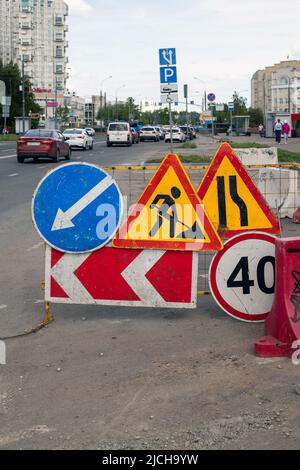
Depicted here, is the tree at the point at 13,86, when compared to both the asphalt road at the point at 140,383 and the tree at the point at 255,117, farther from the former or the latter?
the asphalt road at the point at 140,383

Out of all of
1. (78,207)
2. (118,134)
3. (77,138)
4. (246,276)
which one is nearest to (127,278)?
(78,207)

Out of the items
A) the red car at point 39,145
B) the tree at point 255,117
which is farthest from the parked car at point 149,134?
the tree at point 255,117

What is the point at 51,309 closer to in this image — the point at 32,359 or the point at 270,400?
the point at 32,359

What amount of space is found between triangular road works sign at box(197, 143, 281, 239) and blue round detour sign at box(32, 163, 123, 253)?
3.53 feet

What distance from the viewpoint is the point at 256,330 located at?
20.3 feet

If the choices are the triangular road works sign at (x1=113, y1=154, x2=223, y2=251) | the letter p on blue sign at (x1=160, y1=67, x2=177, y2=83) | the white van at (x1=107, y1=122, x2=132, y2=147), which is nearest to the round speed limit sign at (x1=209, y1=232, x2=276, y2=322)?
the triangular road works sign at (x1=113, y1=154, x2=223, y2=251)

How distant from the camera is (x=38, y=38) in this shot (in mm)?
182875

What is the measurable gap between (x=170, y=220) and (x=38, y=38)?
605 feet

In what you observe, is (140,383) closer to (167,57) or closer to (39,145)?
(167,57)

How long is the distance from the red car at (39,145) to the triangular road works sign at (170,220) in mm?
27636

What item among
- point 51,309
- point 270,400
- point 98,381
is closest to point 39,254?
point 51,309

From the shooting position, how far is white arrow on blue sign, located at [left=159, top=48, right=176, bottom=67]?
63.5ft

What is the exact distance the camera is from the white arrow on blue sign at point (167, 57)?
19.4 meters

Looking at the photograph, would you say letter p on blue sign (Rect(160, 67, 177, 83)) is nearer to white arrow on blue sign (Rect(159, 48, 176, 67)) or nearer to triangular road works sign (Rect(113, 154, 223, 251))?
white arrow on blue sign (Rect(159, 48, 176, 67))
